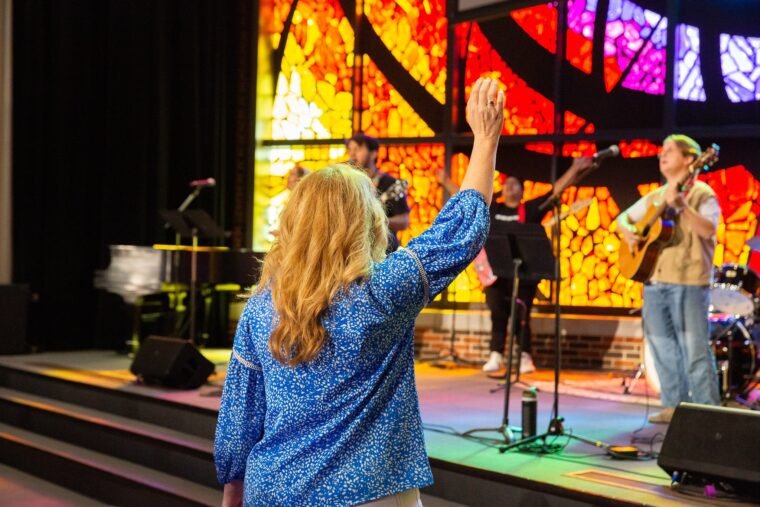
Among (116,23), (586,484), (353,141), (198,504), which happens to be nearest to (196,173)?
(116,23)

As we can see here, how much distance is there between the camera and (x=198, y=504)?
4820 mm

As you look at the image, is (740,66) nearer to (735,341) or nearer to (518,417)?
(735,341)

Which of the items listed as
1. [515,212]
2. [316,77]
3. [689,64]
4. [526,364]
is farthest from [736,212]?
[316,77]

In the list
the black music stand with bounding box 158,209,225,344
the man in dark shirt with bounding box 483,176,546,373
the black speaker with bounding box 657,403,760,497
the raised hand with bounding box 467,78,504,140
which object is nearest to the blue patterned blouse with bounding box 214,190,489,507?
the raised hand with bounding box 467,78,504,140

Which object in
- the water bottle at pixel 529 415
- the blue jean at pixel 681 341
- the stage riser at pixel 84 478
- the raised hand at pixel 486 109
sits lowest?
the stage riser at pixel 84 478

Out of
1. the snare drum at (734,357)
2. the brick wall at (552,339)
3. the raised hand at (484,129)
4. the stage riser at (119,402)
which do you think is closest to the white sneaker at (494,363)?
the brick wall at (552,339)

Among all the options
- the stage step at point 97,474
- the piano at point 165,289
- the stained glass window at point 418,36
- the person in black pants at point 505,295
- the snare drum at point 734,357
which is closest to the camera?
the stage step at point 97,474

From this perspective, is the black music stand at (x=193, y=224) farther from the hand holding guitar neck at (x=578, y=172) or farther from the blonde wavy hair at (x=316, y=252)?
the blonde wavy hair at (x=316, y=252)

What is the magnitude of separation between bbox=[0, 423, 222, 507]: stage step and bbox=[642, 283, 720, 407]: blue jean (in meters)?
2.71

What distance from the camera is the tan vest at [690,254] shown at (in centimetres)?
540

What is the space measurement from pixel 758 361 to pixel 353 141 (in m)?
3.07

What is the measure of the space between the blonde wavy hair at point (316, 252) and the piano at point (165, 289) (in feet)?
17.3

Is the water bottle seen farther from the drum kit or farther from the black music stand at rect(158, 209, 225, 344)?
the black music stand at rect(158, 209, 225, 344)

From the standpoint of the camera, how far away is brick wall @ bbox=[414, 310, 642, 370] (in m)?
8.54
